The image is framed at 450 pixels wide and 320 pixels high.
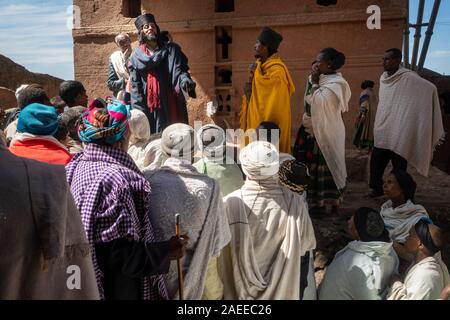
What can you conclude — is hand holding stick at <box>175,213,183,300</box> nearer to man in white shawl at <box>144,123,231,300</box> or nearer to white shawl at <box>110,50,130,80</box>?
man in white shawl at <box>144,123,231,300</box>

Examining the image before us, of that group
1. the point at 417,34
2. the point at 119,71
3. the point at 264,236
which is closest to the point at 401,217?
the point at 264,236

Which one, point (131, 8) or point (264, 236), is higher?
point (131, 8)

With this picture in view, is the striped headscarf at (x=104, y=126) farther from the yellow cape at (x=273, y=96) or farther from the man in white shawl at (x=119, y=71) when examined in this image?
the man in white shawl at (x=119, y=71)

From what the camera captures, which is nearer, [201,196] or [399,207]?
[201,196]

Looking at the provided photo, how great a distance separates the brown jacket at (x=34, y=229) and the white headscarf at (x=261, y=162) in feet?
5.45

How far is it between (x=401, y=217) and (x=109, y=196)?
114 inches

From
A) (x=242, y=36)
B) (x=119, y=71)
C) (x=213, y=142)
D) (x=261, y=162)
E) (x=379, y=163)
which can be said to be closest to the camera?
(x=261, y=162)

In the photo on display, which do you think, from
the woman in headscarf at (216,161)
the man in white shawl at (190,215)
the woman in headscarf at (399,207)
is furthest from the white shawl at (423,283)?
the woman in headscarf at (216,161)

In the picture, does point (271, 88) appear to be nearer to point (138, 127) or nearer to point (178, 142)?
point (138, 127)

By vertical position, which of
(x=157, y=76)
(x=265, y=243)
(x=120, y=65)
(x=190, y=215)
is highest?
(x=120, y=65)

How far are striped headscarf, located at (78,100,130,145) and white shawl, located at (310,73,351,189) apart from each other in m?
2.89

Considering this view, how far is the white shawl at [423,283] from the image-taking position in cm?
329

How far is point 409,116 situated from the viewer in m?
5.77
